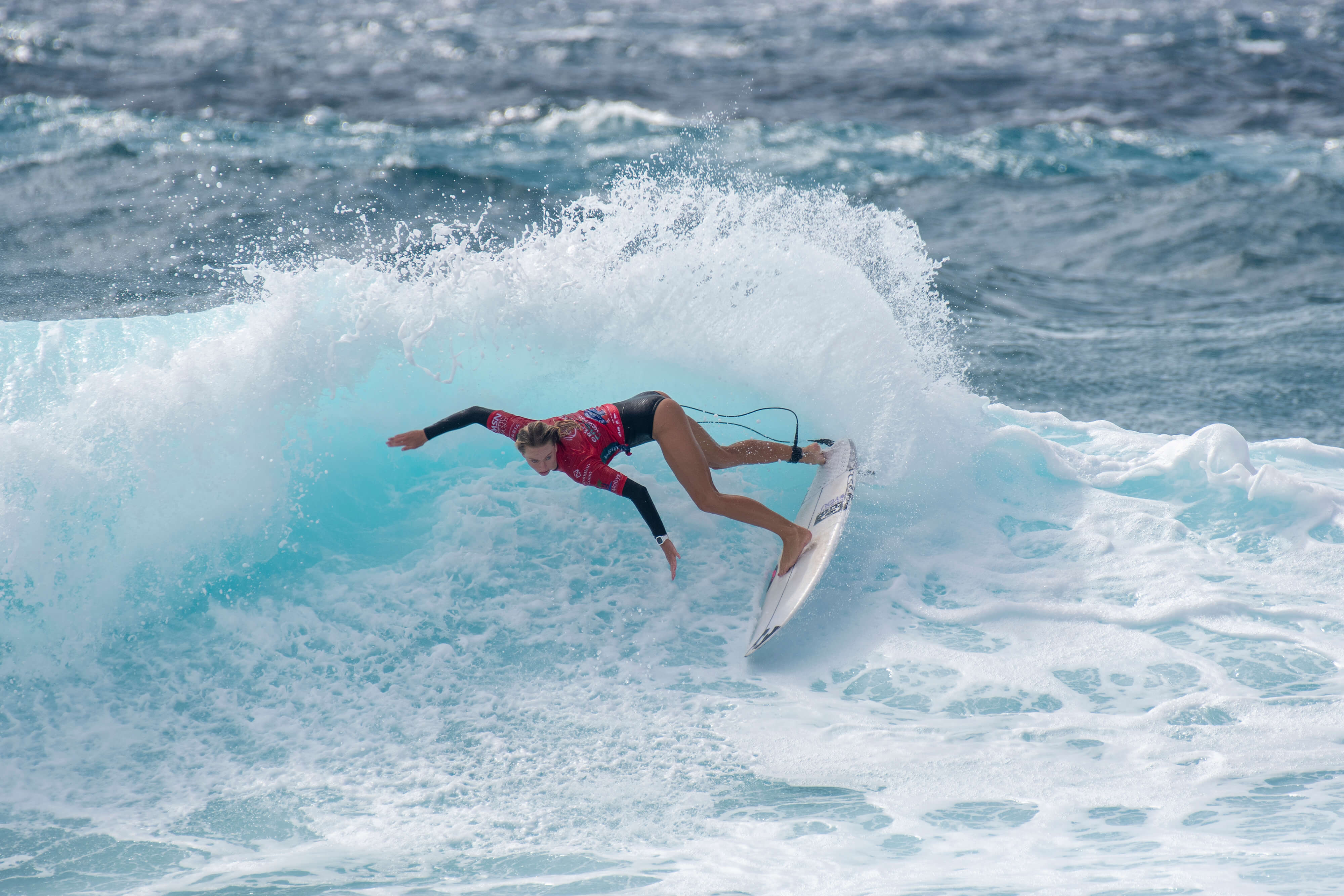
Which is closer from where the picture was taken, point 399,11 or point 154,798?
point 154,798

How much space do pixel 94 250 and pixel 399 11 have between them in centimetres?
2560

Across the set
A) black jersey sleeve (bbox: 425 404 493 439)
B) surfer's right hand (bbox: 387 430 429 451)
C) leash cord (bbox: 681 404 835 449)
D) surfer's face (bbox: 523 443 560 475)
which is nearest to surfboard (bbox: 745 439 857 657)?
leash cord (bbox: 681 404 835 449)

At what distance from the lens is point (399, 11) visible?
36156 millimetres

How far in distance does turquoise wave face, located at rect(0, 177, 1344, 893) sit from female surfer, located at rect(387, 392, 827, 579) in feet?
2.35

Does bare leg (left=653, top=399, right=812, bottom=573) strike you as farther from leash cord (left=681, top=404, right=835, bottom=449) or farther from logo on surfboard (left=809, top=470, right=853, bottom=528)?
leash cord (left=681, top=404, right=835, bottom=449)

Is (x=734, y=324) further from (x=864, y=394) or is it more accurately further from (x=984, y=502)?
(x=984, y=502)

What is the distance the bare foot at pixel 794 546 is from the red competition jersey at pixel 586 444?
1154 mm

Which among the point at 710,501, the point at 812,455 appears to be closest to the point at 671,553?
the point at 710,501

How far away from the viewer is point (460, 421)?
5945 millimetres

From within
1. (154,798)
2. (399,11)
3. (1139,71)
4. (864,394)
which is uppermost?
(399,11)

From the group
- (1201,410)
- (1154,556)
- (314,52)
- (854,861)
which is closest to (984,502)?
(1154,556)

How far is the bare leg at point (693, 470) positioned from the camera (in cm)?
612

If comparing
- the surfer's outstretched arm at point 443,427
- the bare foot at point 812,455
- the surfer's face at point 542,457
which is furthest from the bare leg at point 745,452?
the surfer's outstretched arm at point 443,427

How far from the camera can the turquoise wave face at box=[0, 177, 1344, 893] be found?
4.90 meters
